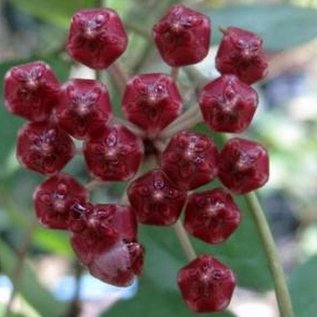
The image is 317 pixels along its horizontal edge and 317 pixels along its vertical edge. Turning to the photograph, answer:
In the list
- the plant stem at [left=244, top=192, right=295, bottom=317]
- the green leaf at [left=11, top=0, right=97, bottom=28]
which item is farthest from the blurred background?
the plant stem at [left=244, top=192, right=295, bottom=317]

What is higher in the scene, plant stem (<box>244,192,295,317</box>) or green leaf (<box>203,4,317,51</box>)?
plant stem (<box>244,192,295,317</box>)

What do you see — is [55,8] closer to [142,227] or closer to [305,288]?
[142,227]

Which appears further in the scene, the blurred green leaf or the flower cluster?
the blurred green leaf

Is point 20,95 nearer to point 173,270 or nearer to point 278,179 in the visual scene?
point 173,270

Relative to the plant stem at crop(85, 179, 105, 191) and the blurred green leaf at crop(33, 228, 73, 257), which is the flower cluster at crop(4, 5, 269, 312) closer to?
the plant stem at crop(85, 179, 105, 191)

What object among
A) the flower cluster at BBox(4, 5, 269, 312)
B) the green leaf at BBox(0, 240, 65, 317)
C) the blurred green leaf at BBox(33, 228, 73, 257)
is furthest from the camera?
the blurred green leaf at BBox(33, 228, 73, 257)

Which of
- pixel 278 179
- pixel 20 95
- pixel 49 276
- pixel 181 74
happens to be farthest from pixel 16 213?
pixel 49 276
